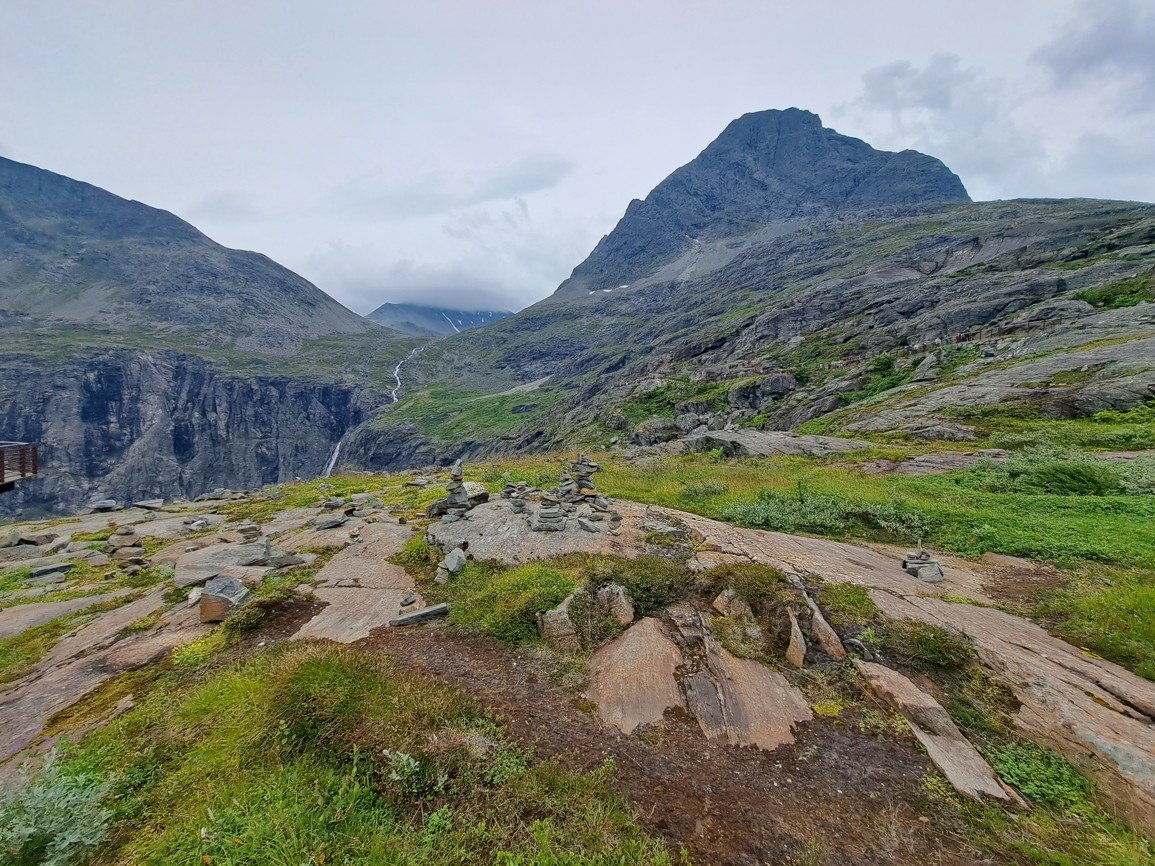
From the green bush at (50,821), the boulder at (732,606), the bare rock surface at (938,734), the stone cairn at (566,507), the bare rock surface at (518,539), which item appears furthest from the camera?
the stone cairn at (566,507)

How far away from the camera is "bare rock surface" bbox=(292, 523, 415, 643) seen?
7953 mm

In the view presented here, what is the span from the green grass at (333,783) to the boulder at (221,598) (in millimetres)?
2736

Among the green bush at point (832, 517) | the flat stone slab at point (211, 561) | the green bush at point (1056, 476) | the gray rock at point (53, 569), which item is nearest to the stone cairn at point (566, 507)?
the green bush at point (832, 517)

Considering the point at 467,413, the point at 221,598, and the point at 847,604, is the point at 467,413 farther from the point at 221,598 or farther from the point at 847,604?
the point at 847,604

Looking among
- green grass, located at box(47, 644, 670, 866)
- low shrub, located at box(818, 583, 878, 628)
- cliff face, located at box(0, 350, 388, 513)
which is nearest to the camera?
green grass, located at box(47, 644, 670, 866)

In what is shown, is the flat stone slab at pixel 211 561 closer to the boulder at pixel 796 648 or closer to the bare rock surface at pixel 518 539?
the bare rock surface at pixel 518 539

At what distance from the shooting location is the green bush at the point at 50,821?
3426 millimetres

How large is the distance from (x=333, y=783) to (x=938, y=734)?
274 inches

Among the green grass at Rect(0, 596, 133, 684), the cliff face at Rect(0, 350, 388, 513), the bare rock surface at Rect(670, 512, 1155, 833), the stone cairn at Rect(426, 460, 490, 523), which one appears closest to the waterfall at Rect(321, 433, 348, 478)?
the cliff face at Rect(0, 350, 388, 513)

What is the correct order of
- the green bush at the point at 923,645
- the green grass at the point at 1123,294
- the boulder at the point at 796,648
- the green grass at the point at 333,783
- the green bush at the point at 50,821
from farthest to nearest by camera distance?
1. the green grass at the point at 1123,294
2. the boulder at the point at 796,648
3. the green bush at the point at 923,645
4. the green grass at the point at 333,783
5. the green bush at the point at 50,821

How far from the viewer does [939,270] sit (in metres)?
95.4

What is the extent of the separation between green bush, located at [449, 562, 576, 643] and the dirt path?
1124 mm

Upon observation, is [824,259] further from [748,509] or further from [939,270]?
[748,509]

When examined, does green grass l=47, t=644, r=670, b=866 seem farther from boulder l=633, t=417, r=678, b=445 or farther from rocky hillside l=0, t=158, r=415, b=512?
rocky hillside l=0, t=158, r=415, b=512
